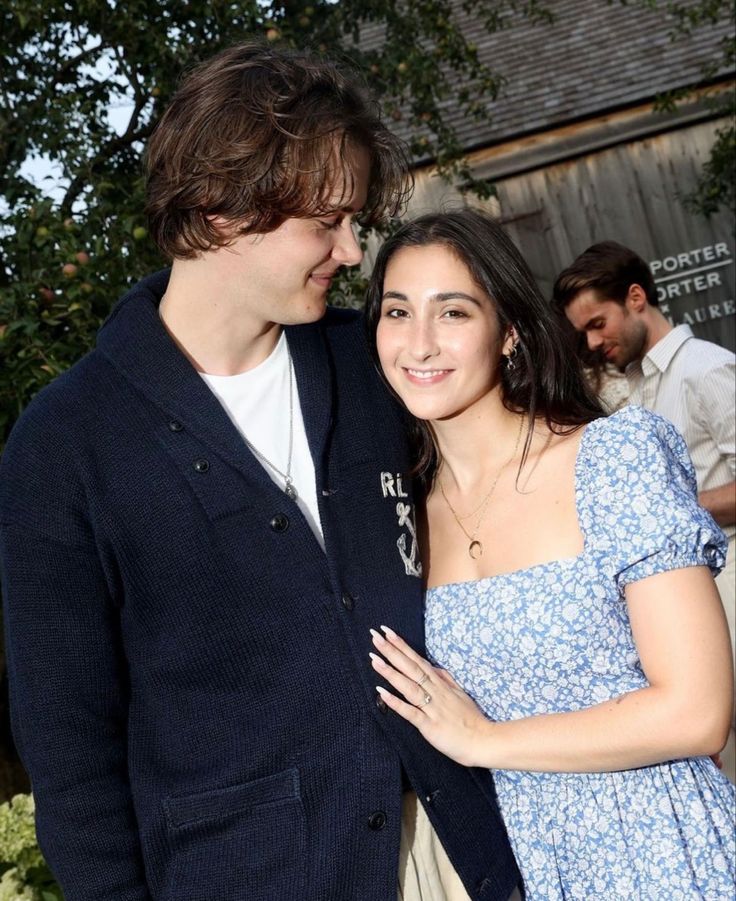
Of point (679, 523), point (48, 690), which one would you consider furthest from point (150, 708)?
point (679, 523)

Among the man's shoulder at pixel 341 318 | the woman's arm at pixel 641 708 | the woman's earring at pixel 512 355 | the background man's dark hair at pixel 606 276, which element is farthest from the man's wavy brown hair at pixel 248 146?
the background man's dark hair at pixel 606 276

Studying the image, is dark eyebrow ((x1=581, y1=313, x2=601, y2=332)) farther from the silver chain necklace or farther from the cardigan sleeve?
the cardigan sleeve

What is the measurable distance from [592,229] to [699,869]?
8.55 m

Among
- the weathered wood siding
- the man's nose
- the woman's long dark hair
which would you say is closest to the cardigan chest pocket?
the woman's long dark hair

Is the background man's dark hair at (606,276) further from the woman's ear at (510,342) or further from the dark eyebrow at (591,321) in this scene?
the woman's ear at (510,342)

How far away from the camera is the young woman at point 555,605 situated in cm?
218

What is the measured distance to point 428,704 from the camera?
2299 mm

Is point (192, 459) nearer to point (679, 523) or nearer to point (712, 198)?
point (679, 523)

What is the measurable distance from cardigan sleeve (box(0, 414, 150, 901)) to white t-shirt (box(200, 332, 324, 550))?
42cm

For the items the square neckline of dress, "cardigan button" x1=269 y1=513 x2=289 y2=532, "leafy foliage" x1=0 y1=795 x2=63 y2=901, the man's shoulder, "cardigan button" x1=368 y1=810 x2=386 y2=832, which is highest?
the man's shoulder

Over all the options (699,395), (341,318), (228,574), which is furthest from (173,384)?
(699,395)

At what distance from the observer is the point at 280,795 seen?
7.03ft

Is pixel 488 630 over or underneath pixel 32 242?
underneath

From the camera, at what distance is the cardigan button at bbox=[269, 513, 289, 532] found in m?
2.21
